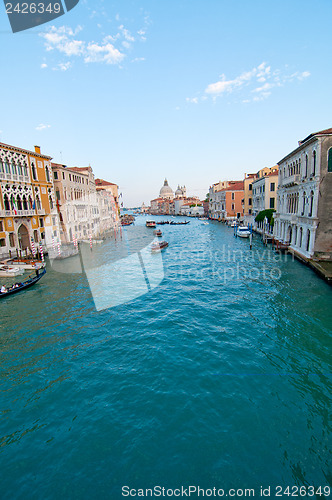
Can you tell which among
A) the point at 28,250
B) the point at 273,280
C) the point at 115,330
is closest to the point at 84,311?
the point at 115,330

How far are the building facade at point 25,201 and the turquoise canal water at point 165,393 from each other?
12383 millimetres

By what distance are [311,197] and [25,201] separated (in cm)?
2872

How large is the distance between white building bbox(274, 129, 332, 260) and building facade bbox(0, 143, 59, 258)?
26.3 metres

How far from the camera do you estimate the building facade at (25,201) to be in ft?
88.2

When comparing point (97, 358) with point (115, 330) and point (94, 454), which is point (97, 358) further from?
point (94, 454)

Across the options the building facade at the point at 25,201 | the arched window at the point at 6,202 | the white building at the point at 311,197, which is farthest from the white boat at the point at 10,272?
the white building at the point at 311,197

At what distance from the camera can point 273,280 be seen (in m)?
20.5

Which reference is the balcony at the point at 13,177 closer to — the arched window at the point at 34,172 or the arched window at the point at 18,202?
the arched window at the point at 34,172

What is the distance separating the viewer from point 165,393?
9047 mm

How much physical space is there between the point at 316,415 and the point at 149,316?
906 centimetres

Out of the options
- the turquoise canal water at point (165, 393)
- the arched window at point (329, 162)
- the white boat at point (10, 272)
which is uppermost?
→ the arched window at point (329, 162)

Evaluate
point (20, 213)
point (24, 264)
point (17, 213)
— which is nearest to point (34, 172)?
point (20, 213)

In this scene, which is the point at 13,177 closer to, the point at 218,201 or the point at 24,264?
the point at 24,264

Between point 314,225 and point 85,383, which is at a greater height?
point 314,225
